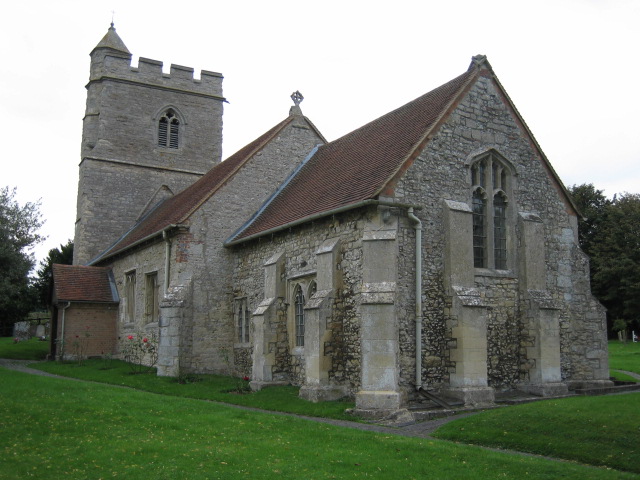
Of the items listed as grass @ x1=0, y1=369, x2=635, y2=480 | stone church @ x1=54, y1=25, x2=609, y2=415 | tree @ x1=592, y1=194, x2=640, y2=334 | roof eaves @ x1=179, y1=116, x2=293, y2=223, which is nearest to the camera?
grass @ x1=0, y1=369, x2=635, y2=480

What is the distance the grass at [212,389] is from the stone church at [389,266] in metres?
0.61

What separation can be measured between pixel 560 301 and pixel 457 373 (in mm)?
4871

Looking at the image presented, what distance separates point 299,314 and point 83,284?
14.1 metres

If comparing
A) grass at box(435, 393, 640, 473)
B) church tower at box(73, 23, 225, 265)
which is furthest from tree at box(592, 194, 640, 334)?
grass at box(435, 393, 640, 473)

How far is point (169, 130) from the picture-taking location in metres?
35.4

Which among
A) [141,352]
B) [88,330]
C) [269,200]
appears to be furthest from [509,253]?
[88,330]

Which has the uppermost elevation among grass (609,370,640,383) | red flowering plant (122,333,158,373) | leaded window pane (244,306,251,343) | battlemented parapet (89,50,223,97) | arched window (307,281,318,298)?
battlemented parapet (89,50,223,97)

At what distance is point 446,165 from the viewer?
1728 cm

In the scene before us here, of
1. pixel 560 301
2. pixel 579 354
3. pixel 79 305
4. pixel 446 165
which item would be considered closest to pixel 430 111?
pixel 446 165

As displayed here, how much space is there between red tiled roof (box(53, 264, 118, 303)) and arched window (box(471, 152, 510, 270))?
685 inches

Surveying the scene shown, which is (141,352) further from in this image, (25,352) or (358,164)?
(358,164)

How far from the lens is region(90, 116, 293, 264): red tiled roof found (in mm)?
23516

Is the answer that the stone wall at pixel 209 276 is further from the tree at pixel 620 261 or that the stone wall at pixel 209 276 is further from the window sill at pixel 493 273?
the tree at pixel 620 261

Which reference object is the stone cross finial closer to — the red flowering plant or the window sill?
the red flowering plant
